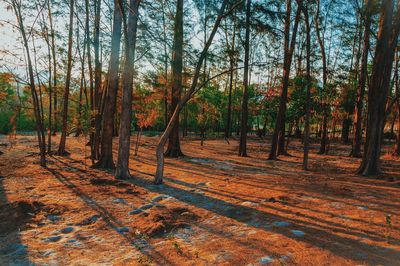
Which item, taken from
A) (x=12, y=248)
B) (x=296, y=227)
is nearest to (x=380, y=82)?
(x=296, y=227)

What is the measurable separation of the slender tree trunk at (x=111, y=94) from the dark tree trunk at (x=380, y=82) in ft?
28.4

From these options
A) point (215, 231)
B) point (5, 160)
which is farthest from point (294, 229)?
point (5, 160)

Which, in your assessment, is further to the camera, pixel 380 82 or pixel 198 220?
pixel 380 82

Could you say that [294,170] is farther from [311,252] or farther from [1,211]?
[1,211]

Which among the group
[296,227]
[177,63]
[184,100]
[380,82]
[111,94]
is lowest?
[296,227]

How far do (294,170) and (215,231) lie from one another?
725 cm

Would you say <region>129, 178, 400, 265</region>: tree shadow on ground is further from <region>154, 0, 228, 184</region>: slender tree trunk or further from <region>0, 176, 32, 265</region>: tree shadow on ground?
<region>0, 176, 32, 265</region>: tree shadow on ground

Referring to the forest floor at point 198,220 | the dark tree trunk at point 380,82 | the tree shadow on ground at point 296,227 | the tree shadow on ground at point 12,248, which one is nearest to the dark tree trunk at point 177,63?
the forest floor at point 198,220

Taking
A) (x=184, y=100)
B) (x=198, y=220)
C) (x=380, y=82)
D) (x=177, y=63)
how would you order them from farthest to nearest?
1. (x=380, y=82)
2. (x=177, y=63)
3. (x=184, y=100)
4. (x=198, y=220)

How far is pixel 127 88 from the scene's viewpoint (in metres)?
8.59

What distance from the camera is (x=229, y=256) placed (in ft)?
13.0

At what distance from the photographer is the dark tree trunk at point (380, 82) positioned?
9.77m

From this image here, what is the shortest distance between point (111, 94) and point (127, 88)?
1.75m

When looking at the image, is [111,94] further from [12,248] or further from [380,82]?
[380,82]
